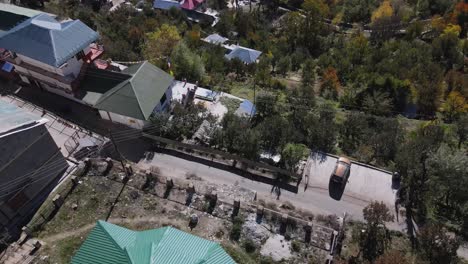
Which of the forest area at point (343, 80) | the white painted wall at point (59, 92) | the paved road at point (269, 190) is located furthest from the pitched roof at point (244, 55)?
the paved road at point (269, 190)

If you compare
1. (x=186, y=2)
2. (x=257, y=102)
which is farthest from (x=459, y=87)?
(x=186, y=2)

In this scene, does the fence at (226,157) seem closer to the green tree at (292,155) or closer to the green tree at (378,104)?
the green tree at (292,155)

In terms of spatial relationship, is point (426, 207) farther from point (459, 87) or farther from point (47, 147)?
point (47, 147)

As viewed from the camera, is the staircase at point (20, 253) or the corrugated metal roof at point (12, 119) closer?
the staircase at point (20, 253)

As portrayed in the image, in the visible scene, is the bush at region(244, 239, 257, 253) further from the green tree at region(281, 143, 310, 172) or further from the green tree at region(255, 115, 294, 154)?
the green tree at region(255, 115, 294, 154)

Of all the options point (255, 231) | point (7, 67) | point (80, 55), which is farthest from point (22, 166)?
point (255, 231)

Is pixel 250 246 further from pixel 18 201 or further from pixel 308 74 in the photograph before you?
pixel 308 74

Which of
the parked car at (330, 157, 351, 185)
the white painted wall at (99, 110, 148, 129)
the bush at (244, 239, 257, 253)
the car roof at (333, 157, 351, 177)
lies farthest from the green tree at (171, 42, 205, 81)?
the bush at (244, 239, 257, 253)

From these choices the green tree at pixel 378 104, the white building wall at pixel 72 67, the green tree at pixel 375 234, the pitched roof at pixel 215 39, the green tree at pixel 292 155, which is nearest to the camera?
the green tree at pixel 375 234
